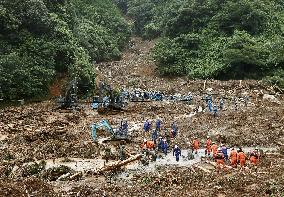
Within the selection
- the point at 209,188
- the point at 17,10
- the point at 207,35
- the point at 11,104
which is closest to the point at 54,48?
the point at 17,10

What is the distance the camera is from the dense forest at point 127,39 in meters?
34.3

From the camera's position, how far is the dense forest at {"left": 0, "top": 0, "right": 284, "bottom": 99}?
113 ft

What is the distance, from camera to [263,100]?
33406mm

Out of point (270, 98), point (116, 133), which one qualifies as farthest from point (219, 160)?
point (270, 98)

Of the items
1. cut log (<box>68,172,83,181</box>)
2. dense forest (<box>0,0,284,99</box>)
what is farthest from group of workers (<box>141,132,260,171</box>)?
dense forest (<box>0,0,284,99</box>)

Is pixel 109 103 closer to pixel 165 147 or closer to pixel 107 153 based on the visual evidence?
pixel 107 153

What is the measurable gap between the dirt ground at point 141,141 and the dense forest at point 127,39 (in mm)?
2994

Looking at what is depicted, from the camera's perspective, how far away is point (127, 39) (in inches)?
2655

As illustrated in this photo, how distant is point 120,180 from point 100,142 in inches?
228

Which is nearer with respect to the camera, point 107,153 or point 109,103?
point 107,153

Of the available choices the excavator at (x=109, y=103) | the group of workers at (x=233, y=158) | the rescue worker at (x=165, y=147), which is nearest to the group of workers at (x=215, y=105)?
the excavator at (x=109, y=103)

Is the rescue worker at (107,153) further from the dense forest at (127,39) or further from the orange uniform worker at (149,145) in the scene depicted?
the dense forest at (127,39)

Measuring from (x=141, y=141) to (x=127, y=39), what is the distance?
45192 mm

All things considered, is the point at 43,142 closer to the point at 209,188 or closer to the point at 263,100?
the point at 209,188
